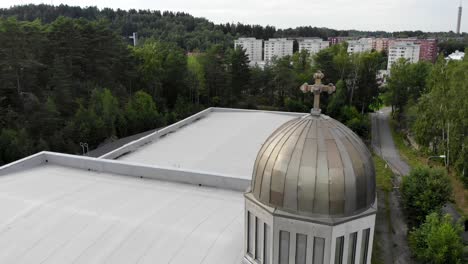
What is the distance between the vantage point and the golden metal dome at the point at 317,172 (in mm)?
7066

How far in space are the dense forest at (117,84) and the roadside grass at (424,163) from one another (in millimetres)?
5027

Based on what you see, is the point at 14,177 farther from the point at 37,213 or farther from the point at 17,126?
the point at 17,126

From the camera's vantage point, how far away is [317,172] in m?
7.05

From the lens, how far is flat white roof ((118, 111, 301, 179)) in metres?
21.1

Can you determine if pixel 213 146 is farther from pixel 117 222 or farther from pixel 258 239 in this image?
pixel 258 239

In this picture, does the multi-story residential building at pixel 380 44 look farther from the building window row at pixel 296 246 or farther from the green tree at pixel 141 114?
the building window row at pixel 296 246

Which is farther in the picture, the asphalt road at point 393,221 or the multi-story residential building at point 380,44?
the multi-story residential building at point 380,44

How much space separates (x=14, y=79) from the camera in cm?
3709

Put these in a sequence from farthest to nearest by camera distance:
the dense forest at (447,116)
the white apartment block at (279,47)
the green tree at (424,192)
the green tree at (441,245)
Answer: the white apartment block at (279,47) → the dense forest at (447,116) → the green tree at (424,192) → the green tree at (441,245)

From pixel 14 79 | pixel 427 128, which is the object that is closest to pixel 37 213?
pixel 14 79

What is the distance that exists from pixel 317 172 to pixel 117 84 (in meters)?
44.7

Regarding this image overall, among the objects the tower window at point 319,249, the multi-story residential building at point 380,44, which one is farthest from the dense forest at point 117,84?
the multi-story residential building at point 380,44

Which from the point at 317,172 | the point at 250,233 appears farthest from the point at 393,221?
the point at 317,172

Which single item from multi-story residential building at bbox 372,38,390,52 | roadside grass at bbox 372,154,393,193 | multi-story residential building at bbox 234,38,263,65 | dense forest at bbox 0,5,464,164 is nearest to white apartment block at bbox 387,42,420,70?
multi-story residential building at bbox 372,38,390,52
